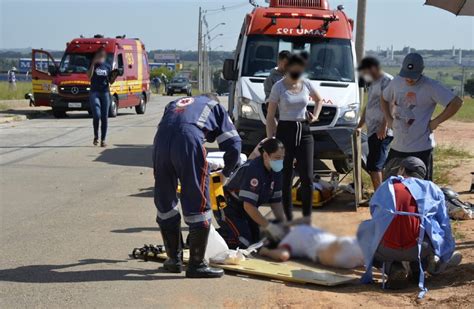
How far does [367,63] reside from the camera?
5.91 ft

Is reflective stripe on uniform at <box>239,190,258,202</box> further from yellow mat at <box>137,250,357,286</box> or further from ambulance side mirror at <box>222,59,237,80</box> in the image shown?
ambulance side mirror at <box>222,59,237,80</box>

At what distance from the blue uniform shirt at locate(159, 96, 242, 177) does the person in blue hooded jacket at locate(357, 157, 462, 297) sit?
1.39 m

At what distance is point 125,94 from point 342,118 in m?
17.9

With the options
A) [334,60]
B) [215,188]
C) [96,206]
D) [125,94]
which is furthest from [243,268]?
[125,94]

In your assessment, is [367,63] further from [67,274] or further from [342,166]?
[342,166]

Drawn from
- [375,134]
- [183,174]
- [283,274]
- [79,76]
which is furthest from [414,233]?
[79,76]

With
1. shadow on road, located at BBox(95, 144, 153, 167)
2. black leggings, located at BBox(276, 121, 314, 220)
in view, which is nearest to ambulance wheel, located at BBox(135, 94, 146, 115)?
shadow on road, located at BBox(95, 144, 153, 167)

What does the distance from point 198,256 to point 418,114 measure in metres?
2.47

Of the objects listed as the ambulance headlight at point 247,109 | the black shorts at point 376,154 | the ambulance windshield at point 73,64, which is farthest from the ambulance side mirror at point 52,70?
the black shorts at point 376,154

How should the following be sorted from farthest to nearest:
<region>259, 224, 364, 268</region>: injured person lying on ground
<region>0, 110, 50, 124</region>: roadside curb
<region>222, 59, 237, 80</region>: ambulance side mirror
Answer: <region>0, 110, 50, 124</region>: roadside curb < <region>222, 59, 237, 80</region>: ambulance side mirror < <region>259, 224, 364, 268</region>: injured person lying on ground

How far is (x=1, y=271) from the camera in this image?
21.9 ft

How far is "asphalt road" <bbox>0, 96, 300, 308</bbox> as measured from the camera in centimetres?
602

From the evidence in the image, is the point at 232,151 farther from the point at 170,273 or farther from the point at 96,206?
the point at 96,206

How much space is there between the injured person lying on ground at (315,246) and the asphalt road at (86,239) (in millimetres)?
3829
